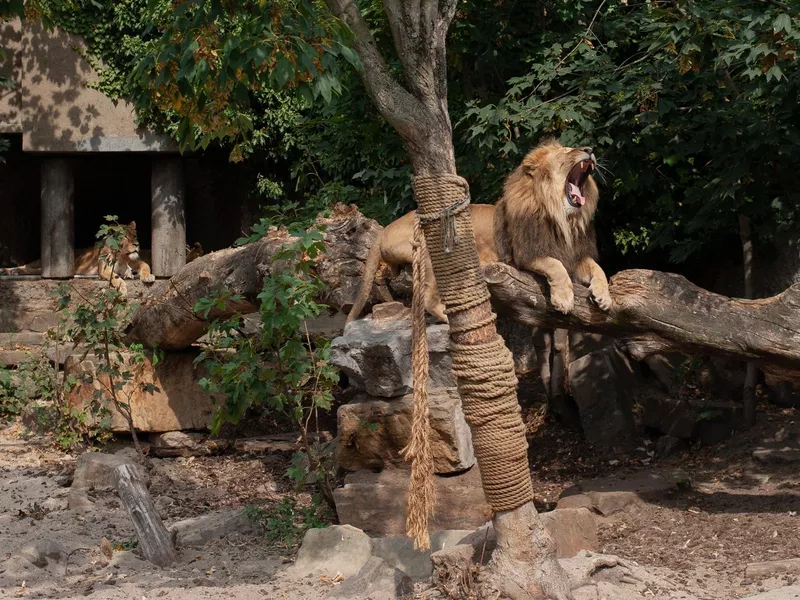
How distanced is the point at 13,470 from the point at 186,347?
1.92 metres

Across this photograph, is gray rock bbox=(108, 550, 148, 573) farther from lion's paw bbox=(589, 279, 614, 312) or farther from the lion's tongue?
the lion's tongue

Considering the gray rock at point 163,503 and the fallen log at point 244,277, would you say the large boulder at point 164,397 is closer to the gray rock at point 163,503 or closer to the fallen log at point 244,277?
the fallen log at point 244,277

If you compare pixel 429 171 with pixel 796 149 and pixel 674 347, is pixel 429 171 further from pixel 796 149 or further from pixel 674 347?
pixel 796 149

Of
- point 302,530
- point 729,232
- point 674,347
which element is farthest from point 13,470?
point 729,232

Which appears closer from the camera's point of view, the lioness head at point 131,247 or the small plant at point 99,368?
the small plant at point 99,368

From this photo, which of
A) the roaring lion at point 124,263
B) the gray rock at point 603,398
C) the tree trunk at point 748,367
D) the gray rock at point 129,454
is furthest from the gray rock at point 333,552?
the roaring lion at point 124,263

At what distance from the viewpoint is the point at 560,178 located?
6.12 meters

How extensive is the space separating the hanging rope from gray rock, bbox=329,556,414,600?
0.65 m

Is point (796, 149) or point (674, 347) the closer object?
point (674, 347)

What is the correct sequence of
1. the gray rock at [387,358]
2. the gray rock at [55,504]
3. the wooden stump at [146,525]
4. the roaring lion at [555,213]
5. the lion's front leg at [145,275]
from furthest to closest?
1. the lion's front leg at [145,275]
2. the gray rock at [55,504]
3. the gray rock at [387,358]
4. the wooden stump at [146,525]
5. the roaring lion at [555,213]

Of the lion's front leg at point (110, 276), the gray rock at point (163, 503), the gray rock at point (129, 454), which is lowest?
the gray rock at point (163, 503)

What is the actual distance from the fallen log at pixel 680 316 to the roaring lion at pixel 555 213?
10.8 inches

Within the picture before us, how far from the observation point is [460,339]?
470cm

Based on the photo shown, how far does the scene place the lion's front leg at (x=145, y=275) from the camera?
1469 cm
